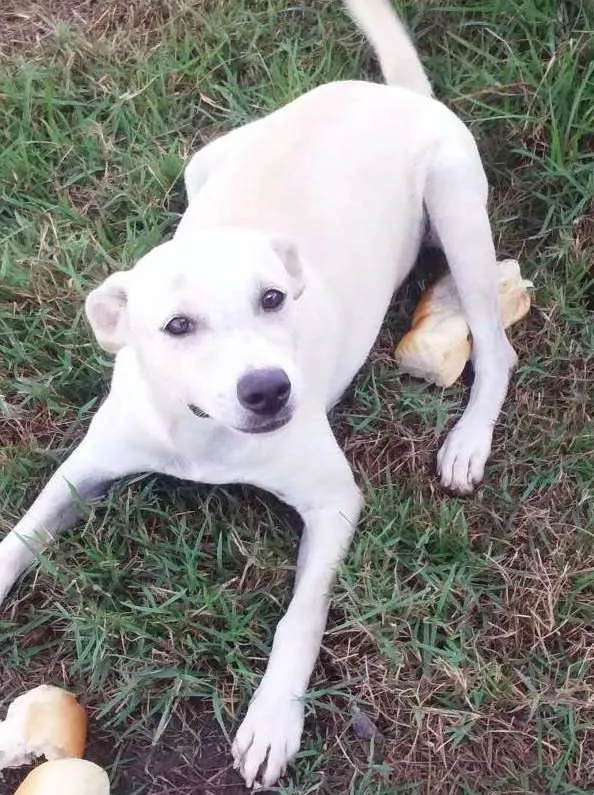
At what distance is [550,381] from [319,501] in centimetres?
94

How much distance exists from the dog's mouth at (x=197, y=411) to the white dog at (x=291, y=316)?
0.01 meters

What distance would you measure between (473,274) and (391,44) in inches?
34.0

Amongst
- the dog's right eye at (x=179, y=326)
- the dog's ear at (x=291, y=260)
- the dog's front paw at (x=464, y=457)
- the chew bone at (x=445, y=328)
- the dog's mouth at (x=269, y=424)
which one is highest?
the dog's right eye at (x=179, y=326)

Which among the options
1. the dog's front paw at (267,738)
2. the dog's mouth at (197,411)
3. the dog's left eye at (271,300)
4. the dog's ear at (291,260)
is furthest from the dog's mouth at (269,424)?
the dog's front paw at (267,738)

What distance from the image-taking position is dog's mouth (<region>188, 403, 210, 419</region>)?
240 centimetres

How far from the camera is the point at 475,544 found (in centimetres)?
298

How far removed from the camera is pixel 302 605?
271cm

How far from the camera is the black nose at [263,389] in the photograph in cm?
221

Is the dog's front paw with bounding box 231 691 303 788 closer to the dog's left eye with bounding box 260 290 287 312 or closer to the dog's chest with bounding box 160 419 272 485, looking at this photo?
the dog's chest with bounding box 160 419 272 485

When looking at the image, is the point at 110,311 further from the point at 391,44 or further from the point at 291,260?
the point at 391,44

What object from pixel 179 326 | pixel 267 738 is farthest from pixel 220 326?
pixel 267 738

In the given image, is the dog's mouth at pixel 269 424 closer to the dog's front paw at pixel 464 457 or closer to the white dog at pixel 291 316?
the white dog at pixel 291 316

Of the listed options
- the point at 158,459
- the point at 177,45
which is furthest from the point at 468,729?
the point at 177,45

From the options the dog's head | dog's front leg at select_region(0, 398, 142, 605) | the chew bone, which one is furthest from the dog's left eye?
the chew bone
